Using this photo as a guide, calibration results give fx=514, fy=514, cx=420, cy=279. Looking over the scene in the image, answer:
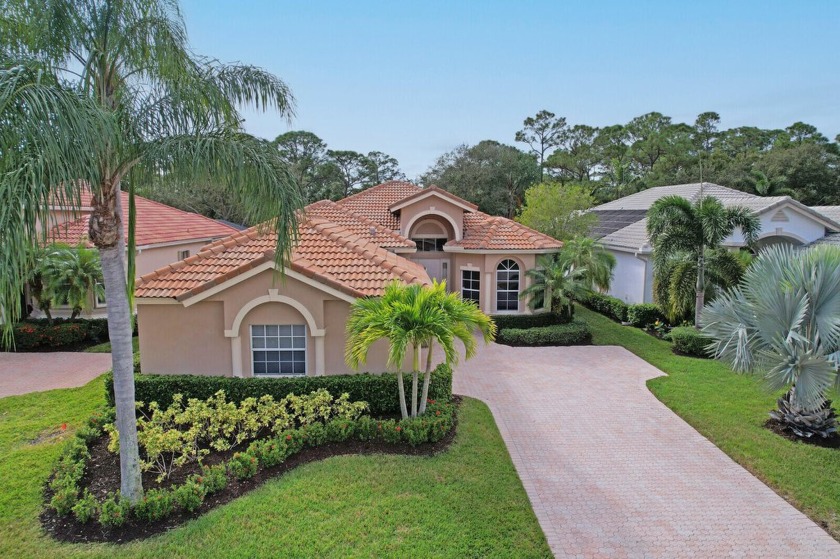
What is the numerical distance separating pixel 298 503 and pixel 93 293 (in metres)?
15.2

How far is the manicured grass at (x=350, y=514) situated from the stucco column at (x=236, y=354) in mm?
3774

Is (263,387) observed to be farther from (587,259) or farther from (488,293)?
(587,259)

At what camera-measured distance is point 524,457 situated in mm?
10336

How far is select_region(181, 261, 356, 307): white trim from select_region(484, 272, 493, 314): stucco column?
10.1 meters

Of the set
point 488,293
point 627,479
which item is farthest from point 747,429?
point 488,293

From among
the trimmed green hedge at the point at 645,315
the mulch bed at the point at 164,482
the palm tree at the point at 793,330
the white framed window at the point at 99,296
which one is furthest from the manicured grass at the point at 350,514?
the trimmed green hedge at the point at 645,315

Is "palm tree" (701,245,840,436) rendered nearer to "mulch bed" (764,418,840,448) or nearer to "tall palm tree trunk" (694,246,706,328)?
"mulch bed" (764,418,840,448)

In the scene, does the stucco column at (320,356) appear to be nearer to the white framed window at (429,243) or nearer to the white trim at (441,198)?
the white trim at (441,198)

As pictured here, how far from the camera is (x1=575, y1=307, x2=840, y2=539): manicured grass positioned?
8906 millimetres

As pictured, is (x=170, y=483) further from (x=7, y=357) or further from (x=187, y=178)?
(x=7, y=357)

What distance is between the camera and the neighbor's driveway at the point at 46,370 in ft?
47.2

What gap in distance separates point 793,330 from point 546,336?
925 cm

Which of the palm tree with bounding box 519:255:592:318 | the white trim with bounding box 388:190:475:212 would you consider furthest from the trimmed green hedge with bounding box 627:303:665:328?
the white trim with bounding box 388:190:475:212

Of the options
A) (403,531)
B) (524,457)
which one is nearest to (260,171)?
(403,531)
